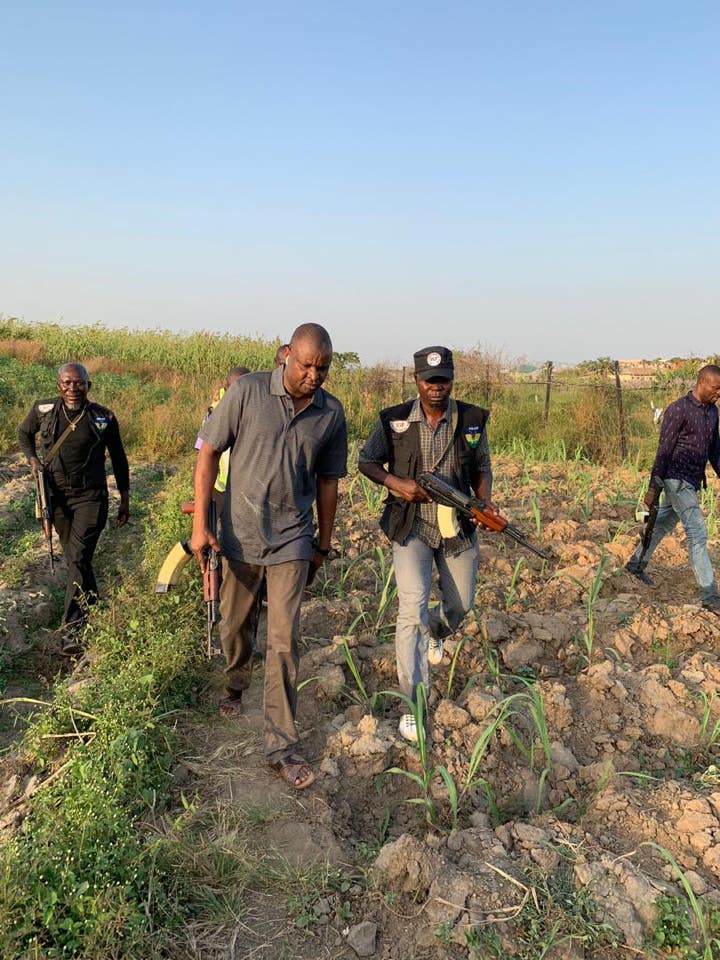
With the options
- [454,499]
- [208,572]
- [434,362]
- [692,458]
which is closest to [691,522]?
[692,458]

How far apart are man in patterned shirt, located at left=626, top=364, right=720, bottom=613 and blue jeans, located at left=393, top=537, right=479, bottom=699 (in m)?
2.21

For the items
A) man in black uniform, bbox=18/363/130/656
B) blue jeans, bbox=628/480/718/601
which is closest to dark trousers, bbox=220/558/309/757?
man in black uniform, bbox=18/363/130/656

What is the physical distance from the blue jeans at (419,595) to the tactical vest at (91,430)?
2453mm

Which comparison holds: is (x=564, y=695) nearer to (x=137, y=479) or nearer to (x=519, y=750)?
(x=519, y=750)

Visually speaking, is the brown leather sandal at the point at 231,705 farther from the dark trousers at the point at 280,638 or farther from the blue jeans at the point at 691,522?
the blue jeans at the point at 691,522

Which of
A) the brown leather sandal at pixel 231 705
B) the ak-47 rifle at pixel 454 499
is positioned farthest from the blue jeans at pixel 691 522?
the brown leather sandal at pixel 231 705

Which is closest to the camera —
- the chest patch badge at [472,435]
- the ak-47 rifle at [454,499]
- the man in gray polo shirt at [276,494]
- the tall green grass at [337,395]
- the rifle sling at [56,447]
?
the man in gray polo shirt at [276,494]

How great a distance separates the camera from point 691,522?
5273 mm

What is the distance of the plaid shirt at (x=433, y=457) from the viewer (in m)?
3.67

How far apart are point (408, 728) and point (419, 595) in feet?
2.03

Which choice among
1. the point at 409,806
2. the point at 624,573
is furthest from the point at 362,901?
the point at 624,573

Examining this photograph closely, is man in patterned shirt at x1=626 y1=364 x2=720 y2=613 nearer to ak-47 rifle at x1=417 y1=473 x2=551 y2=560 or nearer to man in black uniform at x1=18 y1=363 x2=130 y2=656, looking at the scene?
ak-47 rifle at x1=417 y1=473 x2=551 y2=560

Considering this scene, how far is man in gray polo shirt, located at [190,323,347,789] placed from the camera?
10.3 ft

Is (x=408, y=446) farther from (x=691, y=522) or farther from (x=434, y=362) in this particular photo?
(x=691, y=522)
